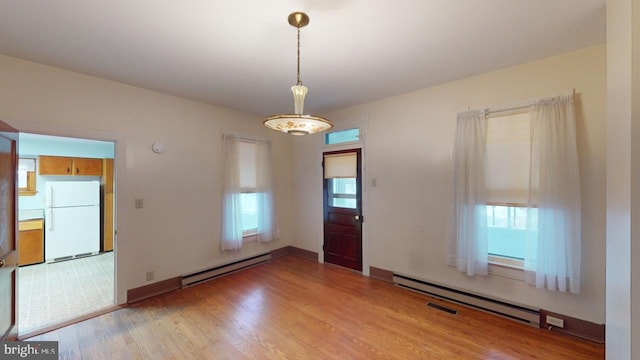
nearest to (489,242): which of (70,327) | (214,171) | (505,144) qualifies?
(505,144)

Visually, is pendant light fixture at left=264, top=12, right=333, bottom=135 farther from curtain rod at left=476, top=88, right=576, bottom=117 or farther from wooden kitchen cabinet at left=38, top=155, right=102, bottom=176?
wooden kitchen cabinet at left=38, top=155, right=102, bottom=176

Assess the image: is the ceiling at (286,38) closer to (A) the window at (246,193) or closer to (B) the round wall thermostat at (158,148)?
(B) the round wall thermostat at (158,148)

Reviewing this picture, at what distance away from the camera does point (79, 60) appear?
2.42m

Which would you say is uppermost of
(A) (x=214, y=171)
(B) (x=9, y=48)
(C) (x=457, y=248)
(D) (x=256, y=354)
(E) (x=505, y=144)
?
(B) (x=9, y=48)

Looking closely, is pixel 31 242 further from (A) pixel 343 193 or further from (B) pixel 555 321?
(B) pixel 555 321

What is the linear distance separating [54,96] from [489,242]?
4943 millimetres

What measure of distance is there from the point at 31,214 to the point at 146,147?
3.62 meters

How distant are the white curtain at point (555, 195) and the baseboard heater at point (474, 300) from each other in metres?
0.35

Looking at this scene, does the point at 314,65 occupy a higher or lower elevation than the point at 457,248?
higher

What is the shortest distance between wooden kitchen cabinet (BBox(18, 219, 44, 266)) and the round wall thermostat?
3332 mm

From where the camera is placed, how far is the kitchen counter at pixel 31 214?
4578 millimetres

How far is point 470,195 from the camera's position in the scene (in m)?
2.84

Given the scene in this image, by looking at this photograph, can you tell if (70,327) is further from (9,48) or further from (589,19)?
(589,19)

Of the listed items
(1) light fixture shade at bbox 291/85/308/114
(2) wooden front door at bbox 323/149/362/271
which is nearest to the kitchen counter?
(2) wooden front door at bbox 323/149/362/271
